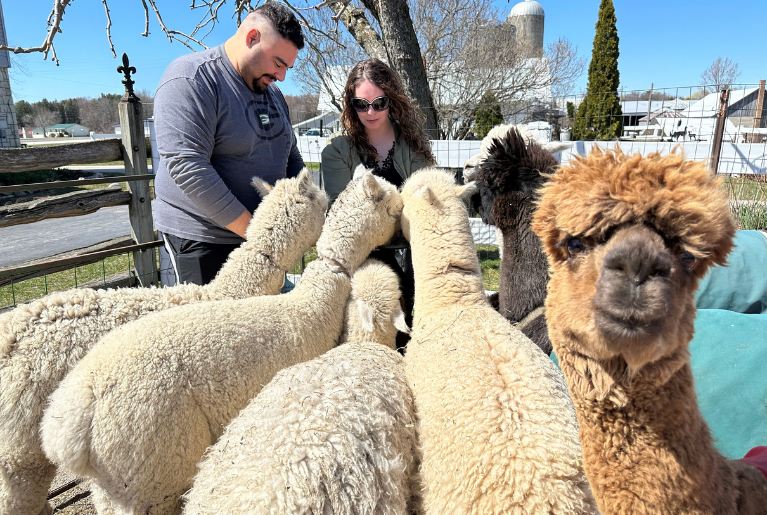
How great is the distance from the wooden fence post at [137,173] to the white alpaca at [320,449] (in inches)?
124

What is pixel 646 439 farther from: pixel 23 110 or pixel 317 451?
pixel 23 110

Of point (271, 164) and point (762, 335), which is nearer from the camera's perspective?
point (762, 335)

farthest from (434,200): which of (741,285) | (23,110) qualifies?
(23,110)

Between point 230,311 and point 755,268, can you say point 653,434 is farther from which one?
point 755,268

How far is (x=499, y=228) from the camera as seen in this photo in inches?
110

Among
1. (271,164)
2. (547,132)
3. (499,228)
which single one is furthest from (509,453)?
(547,132)

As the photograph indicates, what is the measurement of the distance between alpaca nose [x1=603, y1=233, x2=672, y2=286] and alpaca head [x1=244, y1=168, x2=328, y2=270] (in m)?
2.14

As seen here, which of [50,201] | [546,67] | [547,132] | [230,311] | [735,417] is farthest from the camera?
[546,67]

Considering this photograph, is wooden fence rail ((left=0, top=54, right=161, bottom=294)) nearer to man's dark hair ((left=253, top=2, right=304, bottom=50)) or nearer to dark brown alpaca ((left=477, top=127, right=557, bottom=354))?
man's dark hair ((left=253, top=2, right=304, bottom=50))

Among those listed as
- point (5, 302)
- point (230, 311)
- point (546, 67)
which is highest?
point (546, 67)

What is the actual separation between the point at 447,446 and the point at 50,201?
4.02 metres

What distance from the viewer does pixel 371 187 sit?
2.75 m

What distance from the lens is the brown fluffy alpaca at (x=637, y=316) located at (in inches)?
37.0

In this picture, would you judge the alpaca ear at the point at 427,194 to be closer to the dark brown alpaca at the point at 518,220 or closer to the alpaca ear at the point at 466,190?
the alpaca ear at the point at 466,190
